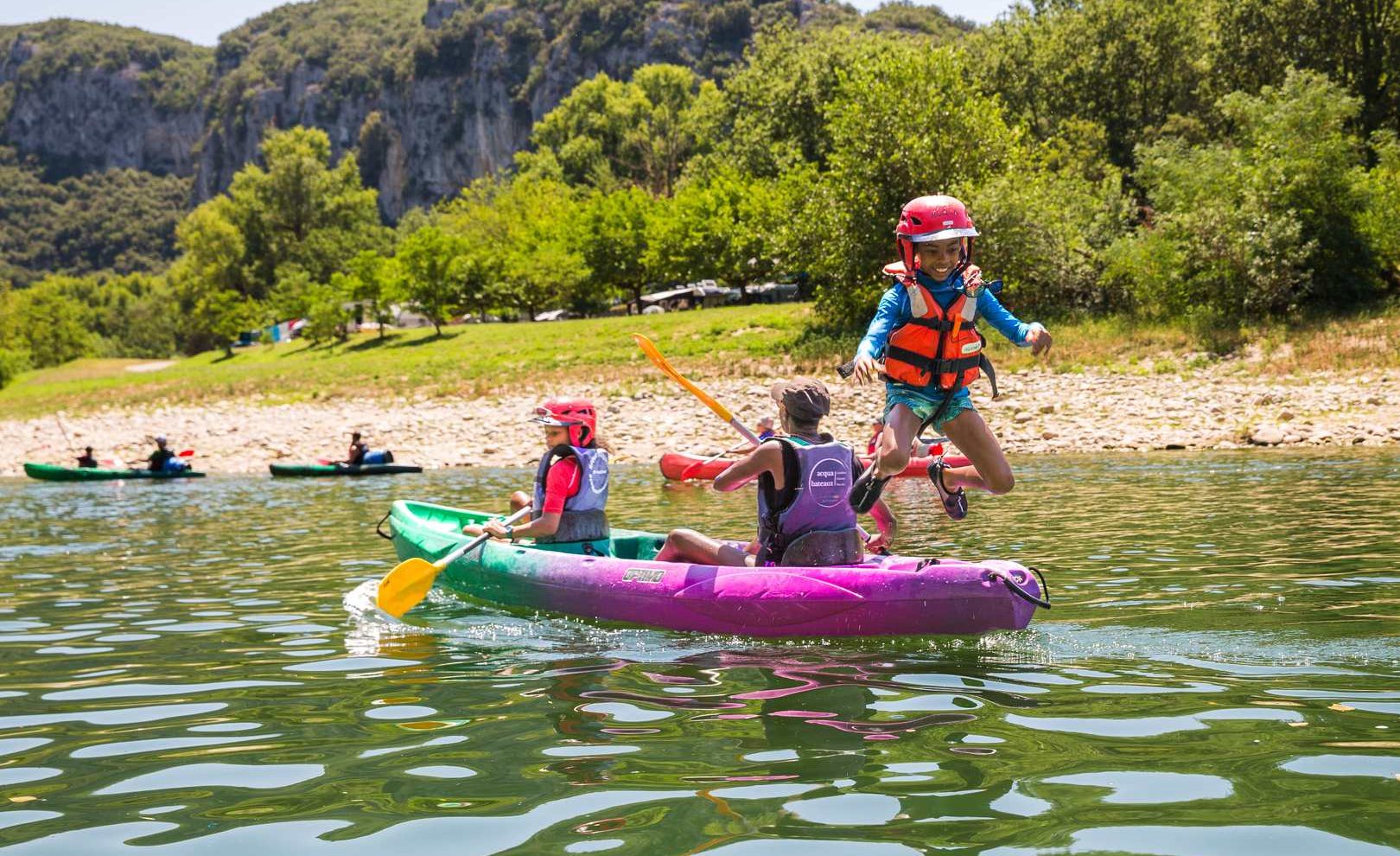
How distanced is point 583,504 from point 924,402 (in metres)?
3.24

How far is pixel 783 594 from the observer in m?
7.89

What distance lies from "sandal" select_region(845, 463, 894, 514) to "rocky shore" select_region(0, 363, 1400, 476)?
1673cm

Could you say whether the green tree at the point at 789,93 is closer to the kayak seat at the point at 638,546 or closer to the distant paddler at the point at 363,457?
the distant paddler at the point at 363,457

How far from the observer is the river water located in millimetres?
4285

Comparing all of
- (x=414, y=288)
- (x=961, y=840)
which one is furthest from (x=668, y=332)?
(x=961, y=840)

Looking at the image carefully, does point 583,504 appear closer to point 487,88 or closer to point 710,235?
point 710,235

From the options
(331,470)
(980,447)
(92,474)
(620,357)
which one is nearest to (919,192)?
(620,357)

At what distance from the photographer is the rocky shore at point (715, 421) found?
24156mm

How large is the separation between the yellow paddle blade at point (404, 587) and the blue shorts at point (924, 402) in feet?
11.7

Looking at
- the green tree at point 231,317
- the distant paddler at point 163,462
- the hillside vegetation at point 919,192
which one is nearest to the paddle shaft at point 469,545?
the distant paddler at point 163,462

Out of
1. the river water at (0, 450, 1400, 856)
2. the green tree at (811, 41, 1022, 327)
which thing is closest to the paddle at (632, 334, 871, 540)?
the river water at (0, 450, 1400, 856)

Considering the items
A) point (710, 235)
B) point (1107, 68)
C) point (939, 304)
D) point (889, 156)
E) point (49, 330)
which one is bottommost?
point (939, 304)

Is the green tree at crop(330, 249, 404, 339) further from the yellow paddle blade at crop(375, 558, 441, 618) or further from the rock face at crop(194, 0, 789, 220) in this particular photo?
the rock face at crop(194, 0, 789, 220)


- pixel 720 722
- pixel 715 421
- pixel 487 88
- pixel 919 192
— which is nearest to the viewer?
pixel 720 722
